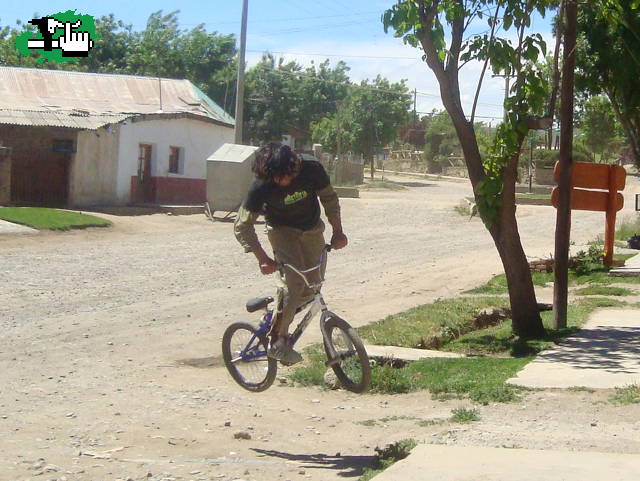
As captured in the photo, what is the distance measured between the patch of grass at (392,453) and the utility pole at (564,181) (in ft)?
16.0

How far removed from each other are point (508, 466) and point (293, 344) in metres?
Result: 2.31

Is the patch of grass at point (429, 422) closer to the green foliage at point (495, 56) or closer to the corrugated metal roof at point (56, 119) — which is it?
the green foliage at point (495, 56)

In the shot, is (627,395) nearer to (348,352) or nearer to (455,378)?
(455,378)

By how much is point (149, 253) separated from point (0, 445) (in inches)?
518

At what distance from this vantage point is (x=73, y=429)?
6820 millimetres

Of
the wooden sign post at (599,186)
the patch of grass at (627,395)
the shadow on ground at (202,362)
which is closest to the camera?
the patch of grass at (627,395)

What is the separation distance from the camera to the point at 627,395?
23.7ft

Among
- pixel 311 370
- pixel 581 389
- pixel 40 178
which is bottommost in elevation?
pixel 311 370

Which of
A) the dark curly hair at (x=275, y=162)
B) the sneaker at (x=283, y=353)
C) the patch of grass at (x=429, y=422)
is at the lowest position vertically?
the patch of grass at (x=429, y=422)

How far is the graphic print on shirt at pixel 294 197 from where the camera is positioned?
6926mm

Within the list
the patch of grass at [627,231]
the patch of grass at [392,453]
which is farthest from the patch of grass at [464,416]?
the patch of grass at [627,231]

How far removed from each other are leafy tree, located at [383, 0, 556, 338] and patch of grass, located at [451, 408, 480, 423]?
3369 mm
